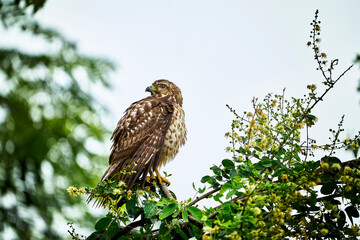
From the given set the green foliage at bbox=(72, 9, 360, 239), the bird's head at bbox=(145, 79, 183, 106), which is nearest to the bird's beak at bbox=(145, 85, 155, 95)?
the bird's head at bbox=(145, 79, 183, 106)

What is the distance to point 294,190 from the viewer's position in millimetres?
2818

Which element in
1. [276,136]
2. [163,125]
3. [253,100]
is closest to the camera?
[276,136]

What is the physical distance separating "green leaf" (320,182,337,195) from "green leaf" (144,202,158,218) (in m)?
1.15

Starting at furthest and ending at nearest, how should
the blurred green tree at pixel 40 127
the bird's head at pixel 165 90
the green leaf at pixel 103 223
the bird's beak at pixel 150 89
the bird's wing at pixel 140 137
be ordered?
the bird's beak at pixel 150 89, the bird's head at pixel 165 90, the bird's wing at pixel 140 137, the green leaf at pixel 103 223, the blurred green tree at pixel 40 127

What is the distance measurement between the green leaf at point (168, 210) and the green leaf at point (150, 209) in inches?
4.6

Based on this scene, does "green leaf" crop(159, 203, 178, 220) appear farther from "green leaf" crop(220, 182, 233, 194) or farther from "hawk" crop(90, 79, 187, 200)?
"hawk" crop(90, 79, 187, 200)

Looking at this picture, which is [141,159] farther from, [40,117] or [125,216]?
[40,117]

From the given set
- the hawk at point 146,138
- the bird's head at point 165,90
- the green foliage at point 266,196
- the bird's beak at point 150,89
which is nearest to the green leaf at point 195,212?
the green foliage at point 266,196

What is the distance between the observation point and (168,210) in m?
3.15

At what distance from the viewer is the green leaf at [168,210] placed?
3117 millimetres

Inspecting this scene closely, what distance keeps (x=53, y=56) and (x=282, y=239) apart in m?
1.88

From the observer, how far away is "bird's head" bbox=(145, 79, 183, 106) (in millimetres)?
6320

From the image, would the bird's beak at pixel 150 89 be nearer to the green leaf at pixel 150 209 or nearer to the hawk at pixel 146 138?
the hawk at pixel 146 138

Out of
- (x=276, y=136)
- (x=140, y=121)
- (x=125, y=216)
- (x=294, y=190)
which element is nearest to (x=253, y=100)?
(x=276, y=136)
